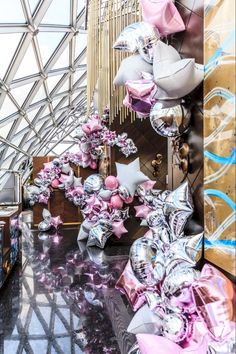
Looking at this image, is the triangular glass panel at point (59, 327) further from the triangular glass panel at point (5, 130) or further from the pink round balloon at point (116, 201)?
the triangular glass panel at point (5, 130)

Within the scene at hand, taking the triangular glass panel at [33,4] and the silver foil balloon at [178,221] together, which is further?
the triangular glass panel at [33,4]

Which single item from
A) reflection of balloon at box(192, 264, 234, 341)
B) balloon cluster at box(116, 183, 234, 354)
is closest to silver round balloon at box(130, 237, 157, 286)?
balloon cluster at box(116, 183, 234, 354)

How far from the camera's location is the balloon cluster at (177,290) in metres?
1.33

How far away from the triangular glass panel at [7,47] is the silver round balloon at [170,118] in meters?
10.3

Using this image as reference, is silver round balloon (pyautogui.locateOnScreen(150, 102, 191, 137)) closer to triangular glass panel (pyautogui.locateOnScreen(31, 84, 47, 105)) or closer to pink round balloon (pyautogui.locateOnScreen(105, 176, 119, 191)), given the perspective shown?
pink round balloon (pyautogui.locateOnScreen(105, 176, 119, 191))

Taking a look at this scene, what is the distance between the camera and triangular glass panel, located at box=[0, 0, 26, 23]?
9.83m

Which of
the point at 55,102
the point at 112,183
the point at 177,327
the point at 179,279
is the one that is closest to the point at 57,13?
the point at 55,102

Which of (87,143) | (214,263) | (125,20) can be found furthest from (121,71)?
(87,143)

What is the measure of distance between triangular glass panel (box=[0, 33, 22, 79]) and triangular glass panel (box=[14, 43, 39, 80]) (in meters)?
0.63

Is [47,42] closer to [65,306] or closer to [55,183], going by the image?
[55,183]

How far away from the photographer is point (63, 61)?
14805mm

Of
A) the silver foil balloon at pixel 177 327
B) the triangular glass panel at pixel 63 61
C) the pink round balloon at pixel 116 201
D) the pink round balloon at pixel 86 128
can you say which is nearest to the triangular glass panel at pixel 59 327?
the silver foil balloon at pixel 177 327

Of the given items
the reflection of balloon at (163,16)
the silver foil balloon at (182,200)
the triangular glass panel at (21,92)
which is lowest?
the silver foil balloon at (182,200)

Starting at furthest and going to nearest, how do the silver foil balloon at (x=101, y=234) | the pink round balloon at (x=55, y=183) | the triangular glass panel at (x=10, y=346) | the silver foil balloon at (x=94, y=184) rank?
the pink round balloon at (x=55, y=183), the silver foil balloon at (x=94, y=184), the silver foil balloon at (x=101, y=234), the triangular glass panel at (x=10, y=346)
